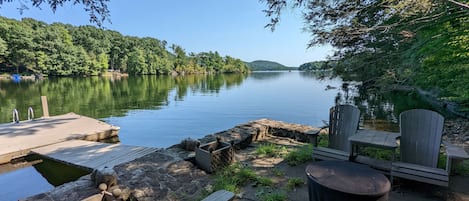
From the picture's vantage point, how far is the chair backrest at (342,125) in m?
4.00

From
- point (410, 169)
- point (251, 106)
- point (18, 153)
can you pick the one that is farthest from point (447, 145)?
point (251, 106)

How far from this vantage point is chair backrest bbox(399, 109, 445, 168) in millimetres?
3254

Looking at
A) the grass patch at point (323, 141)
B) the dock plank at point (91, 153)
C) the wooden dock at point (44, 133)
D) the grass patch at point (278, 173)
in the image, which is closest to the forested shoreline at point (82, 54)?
the wooden dock at point (44, 133)

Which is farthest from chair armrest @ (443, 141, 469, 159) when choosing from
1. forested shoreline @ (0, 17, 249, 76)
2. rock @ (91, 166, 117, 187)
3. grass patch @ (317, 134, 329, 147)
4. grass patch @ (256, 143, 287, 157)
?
forested shoreline @ (0, 17, 249, 76)

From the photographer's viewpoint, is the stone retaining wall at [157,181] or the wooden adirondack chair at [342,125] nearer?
the stone retaining wall at [157,181]

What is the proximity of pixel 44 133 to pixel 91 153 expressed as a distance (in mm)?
2754

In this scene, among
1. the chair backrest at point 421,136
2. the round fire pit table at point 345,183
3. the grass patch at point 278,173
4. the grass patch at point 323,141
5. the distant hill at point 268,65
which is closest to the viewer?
the round fire pit table at point 345,183

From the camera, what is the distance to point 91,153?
6500 mm

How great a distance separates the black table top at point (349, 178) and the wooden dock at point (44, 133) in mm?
7565

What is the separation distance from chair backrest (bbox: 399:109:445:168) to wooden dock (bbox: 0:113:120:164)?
26.9 feet

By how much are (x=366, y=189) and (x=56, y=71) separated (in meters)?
52.7

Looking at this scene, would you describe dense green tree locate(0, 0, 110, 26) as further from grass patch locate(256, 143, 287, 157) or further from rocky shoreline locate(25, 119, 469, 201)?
grass patch locate(256, 143, 287, 157)

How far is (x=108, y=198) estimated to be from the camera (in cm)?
299

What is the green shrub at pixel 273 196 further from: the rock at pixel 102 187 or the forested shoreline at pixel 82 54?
the forested shoreline at pixel 82 54
